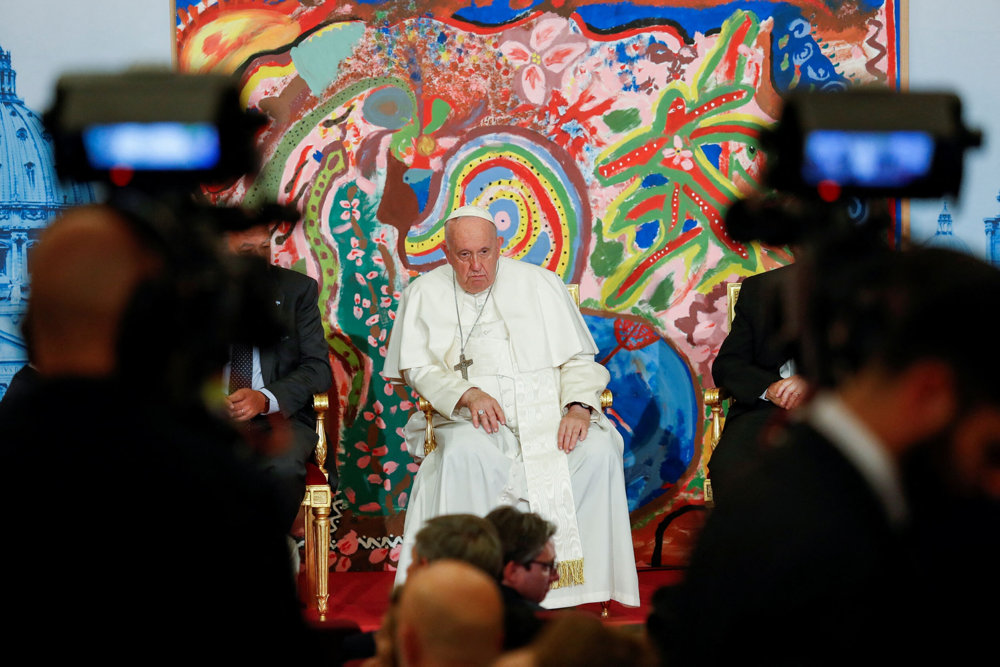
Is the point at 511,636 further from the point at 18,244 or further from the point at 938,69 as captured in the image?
the point at 938,69

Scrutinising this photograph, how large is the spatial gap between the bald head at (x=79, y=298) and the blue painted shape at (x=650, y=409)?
475 centimetres

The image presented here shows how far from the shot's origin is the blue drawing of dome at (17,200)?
6020 mm

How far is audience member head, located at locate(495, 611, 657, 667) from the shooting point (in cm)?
173

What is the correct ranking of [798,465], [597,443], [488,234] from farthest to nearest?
1. [488,234]
2. [597,443]
3. [798,465]

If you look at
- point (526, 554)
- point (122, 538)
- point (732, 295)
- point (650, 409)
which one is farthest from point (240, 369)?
point (122, 538)

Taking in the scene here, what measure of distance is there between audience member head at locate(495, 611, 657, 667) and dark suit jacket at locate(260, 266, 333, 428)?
347 cm

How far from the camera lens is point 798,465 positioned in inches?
57.9

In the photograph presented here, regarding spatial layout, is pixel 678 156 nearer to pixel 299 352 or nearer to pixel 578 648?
pixel 299 352

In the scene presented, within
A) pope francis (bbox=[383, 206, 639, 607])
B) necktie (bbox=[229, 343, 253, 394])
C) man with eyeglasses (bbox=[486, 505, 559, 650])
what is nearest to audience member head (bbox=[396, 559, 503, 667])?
man with eyeglasses (bbox=[486, 505, 559, 650])

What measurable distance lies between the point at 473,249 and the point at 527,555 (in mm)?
2392

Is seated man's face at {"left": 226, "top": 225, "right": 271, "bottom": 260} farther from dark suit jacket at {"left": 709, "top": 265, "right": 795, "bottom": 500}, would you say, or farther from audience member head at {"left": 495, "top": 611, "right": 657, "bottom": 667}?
audience member head at {"left": 495, "top": 611, "right": 657, "bottom": 667}

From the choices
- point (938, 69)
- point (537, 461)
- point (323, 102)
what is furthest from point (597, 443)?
point (938, 69)

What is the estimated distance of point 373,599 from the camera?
542cm

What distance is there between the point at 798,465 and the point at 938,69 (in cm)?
559
